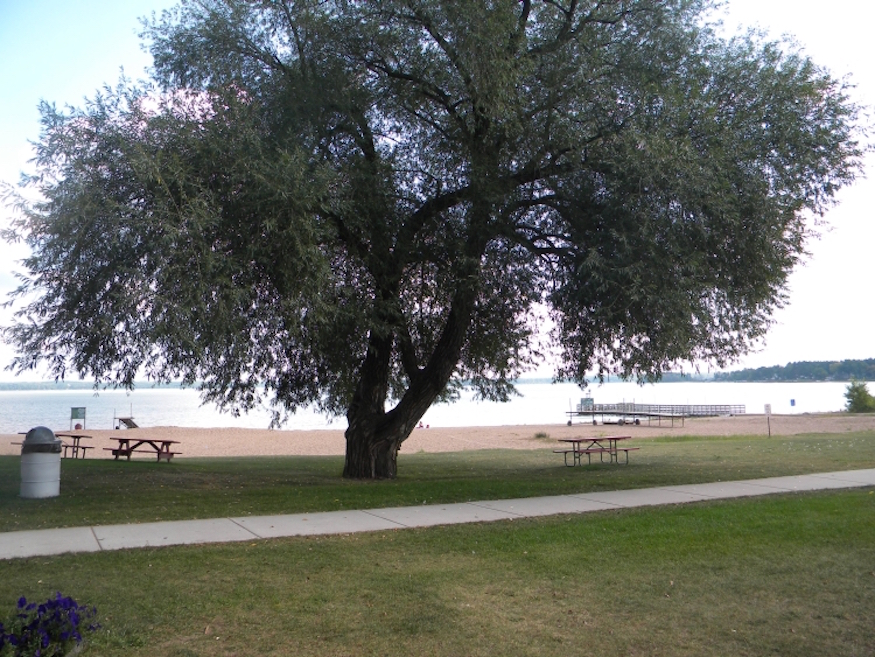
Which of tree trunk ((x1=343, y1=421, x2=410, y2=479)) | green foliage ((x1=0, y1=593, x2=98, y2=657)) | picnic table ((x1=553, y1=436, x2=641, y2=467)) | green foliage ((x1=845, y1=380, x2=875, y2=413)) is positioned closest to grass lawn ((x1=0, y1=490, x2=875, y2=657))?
green foliage ((x1=0, y1=593, x2=98, y2=657))

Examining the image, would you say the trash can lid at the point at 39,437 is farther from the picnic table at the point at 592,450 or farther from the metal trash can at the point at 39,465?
the picnic table at the point at 592,450

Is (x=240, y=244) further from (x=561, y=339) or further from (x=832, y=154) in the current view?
(x=832, y=154)

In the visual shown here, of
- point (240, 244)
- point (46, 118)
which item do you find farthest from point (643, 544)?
point (46, 118)

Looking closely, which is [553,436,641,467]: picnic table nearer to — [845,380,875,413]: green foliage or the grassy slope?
the grassy slope

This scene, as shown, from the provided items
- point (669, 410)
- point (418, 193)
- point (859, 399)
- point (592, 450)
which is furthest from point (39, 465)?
point (669, 410)

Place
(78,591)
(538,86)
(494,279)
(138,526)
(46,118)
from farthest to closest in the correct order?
(494,279) → (538,86) → (46,118) → (138,526) → (78,591)

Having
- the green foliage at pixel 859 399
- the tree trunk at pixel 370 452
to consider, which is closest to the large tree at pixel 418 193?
the tree trunk at pixel 370 452

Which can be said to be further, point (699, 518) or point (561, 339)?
point (561, 339)

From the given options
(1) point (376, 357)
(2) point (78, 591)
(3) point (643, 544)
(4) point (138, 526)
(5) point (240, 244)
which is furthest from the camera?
(1) point (376, 357)

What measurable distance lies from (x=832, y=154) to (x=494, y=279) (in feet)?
20.9

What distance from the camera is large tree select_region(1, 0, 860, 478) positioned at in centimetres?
1110

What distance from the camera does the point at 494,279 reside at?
14.4 m

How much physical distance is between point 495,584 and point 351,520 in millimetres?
3517

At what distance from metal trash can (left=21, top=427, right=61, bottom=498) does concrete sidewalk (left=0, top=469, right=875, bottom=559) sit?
309 centimetres
